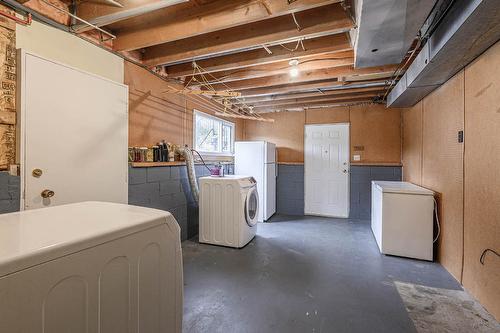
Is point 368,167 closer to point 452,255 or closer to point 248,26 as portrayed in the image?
point 452,255

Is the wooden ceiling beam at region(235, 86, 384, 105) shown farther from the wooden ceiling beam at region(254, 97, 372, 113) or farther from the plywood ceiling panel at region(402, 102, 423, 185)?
the plywood ceiling panel at region(402, 102, 423, 185)

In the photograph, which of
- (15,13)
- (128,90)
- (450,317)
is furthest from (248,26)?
(450,317)

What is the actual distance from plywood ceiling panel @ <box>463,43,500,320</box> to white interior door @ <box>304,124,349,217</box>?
2688 millimetres

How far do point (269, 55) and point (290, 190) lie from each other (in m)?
3.31

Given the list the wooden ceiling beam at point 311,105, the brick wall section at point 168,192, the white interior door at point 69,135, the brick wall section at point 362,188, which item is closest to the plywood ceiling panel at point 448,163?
the wooden ceiling beam at point 311,105

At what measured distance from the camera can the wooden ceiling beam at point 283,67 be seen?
2754 millimetres

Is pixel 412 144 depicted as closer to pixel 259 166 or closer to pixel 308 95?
pixel 308 95

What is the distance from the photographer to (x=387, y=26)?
1.68m

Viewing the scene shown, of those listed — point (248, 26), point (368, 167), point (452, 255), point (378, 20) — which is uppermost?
point (248, 26)

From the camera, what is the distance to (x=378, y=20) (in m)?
1.61

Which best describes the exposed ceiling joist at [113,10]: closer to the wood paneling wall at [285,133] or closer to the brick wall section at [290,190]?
the wood paneling wall at [285,133]

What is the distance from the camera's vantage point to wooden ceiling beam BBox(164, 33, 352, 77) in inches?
93.5

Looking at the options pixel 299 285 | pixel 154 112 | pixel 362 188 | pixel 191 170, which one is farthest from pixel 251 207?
pixel 362 188

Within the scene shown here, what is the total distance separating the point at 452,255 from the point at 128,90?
3.87 m
